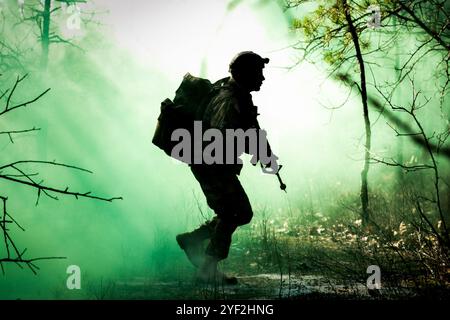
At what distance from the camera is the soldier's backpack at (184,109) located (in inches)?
163

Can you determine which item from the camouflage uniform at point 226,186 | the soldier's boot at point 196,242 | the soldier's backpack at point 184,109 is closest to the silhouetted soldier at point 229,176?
the camouflage uniform at point 226,186

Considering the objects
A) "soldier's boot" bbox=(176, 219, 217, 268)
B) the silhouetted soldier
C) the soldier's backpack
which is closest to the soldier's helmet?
the silhouetted soldier

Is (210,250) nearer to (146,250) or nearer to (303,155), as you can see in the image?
(146,250)

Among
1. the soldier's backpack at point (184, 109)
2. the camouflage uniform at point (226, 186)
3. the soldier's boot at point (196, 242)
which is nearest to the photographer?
the camouflage uniform at point (226, 186)

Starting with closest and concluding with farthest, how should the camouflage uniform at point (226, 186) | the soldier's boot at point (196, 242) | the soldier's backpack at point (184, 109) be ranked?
the camouflage uniform at point (226, 186) → the soldier's backpack at point (184, 109) → the soldier's boot at point (196, 242)

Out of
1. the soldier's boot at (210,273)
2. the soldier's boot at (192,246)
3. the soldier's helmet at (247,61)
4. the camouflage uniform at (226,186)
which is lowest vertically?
the soldier's boot at (210,273)

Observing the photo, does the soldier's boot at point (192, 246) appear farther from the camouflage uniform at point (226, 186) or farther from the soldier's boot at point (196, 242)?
the camouflage uniform at point (226, 186)

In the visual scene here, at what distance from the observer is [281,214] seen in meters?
8.88

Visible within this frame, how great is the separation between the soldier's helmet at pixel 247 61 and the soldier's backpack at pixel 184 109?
0.28m

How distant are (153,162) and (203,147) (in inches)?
413

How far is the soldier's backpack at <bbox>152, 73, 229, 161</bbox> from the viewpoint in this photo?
4141 mm

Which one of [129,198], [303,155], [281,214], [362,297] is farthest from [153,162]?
[362,297]

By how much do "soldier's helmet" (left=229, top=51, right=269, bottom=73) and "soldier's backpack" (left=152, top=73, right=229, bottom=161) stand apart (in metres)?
0.28

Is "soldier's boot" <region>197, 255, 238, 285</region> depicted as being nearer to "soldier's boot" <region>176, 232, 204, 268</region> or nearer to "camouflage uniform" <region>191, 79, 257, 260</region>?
"camouflage uniform" <region>191, 79, 257, 260</region>
